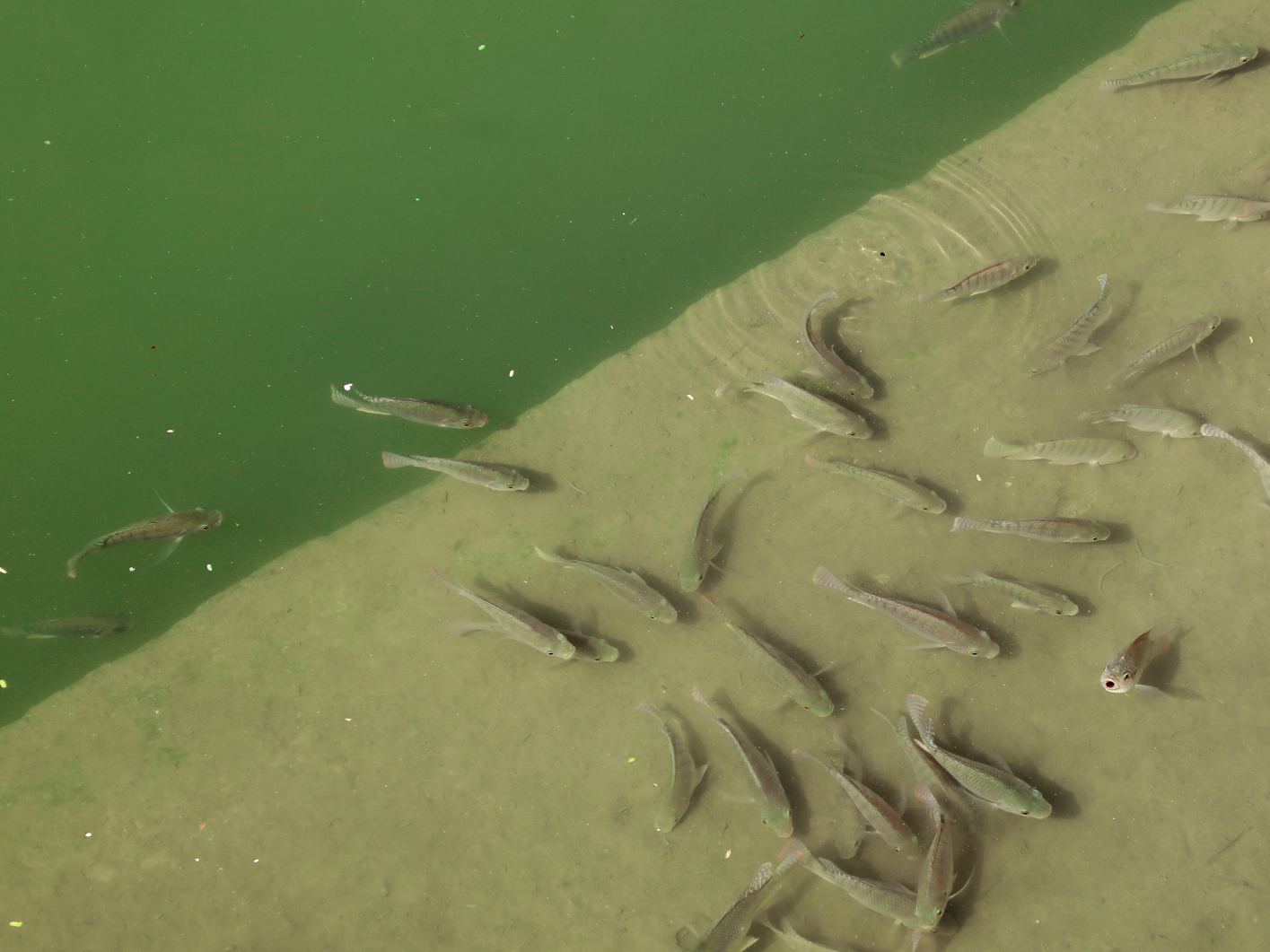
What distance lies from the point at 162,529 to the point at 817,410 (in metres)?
3.95

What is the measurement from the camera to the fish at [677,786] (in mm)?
3738

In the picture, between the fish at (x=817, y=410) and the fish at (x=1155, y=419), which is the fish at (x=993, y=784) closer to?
the fish at (x=817, y=410)

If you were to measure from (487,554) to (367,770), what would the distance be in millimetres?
1465

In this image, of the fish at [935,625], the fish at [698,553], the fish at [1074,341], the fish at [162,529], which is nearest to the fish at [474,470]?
the fish at [698,553]

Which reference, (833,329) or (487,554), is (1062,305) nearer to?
(833,329)

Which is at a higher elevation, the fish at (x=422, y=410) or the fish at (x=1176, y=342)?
the fish at (x=1176, y=342)

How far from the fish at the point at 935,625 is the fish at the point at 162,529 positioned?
3886mm

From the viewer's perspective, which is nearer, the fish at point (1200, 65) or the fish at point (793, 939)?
the fish at point (793, 939)

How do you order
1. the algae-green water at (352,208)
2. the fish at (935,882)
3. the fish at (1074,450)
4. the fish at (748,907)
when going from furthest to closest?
the algae-green water at (352,208), the fish at (1074,450), the fish at (748,907), the fish at (935,882)

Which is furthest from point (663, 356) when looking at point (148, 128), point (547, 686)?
point (148, 128)

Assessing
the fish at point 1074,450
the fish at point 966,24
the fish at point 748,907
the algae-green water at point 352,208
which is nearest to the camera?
the fish at point 748,907

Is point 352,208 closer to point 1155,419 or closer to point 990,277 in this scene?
point 990,277

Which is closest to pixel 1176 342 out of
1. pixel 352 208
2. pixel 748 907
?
pixel 748 907

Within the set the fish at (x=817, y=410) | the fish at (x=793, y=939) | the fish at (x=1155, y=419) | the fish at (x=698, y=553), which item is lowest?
the fish at (x=793, y=939)
